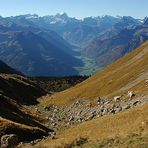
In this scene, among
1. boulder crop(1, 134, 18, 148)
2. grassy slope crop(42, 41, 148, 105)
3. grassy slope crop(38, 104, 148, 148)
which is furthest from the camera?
grassy slope crop(42, 41, 148, 105)

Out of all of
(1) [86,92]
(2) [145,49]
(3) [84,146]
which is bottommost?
(3) [84,146]

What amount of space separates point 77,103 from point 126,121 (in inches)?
2628

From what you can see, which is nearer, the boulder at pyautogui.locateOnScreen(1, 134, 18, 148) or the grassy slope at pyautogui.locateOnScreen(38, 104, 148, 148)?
the grassy slope at pyautogui.locateOnScreen(38, 104, 148, 148)

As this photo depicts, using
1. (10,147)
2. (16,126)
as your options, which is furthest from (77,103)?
(10,147)

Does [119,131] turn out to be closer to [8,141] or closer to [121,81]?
[8,141]

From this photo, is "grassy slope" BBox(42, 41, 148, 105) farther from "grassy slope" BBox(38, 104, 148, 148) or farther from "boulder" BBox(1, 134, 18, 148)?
"boulder" BBox(1, 134, 18, 148)

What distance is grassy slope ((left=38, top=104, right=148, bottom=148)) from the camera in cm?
3988

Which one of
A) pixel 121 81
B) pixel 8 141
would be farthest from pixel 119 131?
pixel 121 81

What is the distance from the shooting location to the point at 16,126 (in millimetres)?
63969

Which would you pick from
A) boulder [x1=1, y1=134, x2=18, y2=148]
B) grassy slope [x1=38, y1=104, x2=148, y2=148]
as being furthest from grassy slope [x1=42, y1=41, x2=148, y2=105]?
boulder [x1=1, y1=134, x2=18, y2=148]

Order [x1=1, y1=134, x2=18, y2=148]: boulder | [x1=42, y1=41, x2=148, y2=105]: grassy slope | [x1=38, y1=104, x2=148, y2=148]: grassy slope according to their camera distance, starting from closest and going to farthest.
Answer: [x1=38, y1=104, x2=148, y2=148]: grassy slope, [x1=1, y1=134, x2=18, y2=148]: boulder, [x1=42, y1=41, x2=148, y2=105]: grassy slope

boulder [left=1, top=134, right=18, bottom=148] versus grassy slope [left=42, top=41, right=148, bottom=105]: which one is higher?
grassy slope [left=42, top=41, right=148, bottom=105]

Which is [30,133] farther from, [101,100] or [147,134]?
[101,100]

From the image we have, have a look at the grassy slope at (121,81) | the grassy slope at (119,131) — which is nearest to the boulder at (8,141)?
the grassy slope at (119,131)
